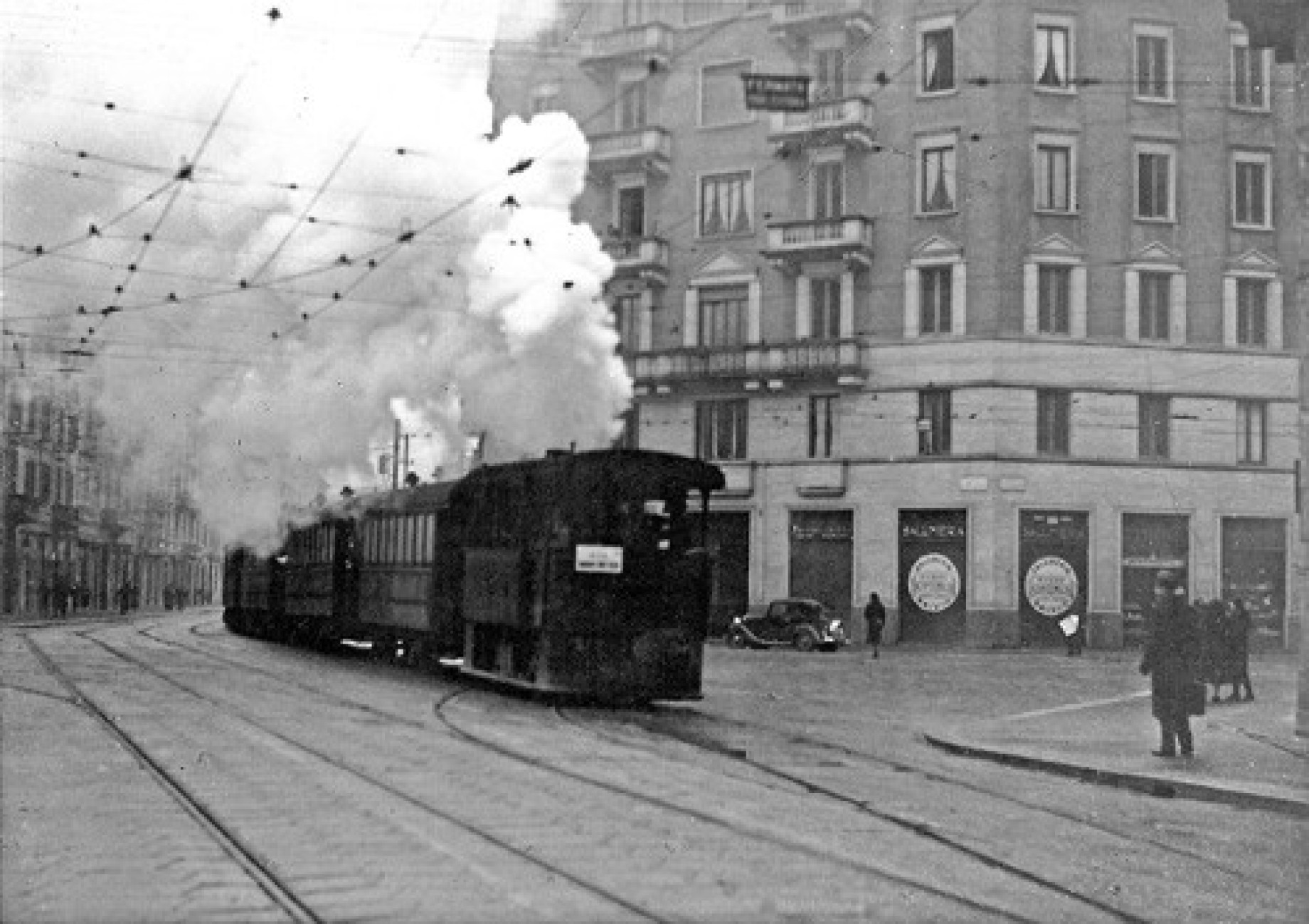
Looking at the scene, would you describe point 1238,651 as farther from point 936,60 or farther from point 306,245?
point 936,60

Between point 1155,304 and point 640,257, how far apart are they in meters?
13.5

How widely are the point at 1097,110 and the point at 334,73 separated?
2169 centimetres

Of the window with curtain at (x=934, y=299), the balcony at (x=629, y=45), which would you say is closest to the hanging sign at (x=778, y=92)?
the balcony at (x=629, y=45)

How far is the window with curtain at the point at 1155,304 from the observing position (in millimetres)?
39000

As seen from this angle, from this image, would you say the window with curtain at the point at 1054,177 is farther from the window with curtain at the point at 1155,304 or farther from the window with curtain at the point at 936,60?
the window with curtain at the point at 936,60

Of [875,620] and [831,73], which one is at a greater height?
[831,73]

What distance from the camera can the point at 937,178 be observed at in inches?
1554

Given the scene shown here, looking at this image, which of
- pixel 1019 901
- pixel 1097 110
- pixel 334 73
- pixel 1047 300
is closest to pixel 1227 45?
pixel 1097 110

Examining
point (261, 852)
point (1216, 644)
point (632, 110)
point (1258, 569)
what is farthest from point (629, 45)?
point (261, 852)

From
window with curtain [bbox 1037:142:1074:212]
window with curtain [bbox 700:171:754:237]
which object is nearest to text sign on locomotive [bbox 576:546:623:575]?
window with curtain [bbox 700:171:754:237]

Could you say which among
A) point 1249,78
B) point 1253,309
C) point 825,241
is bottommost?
point 1253,309

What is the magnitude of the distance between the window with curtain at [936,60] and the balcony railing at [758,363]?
6.70 meters

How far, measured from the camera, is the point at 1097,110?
39.2 metres

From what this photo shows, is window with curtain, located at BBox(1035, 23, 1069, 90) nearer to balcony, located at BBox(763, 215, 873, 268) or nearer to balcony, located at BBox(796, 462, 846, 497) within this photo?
balcony, located at BBox(763, 215, 873, 268)
